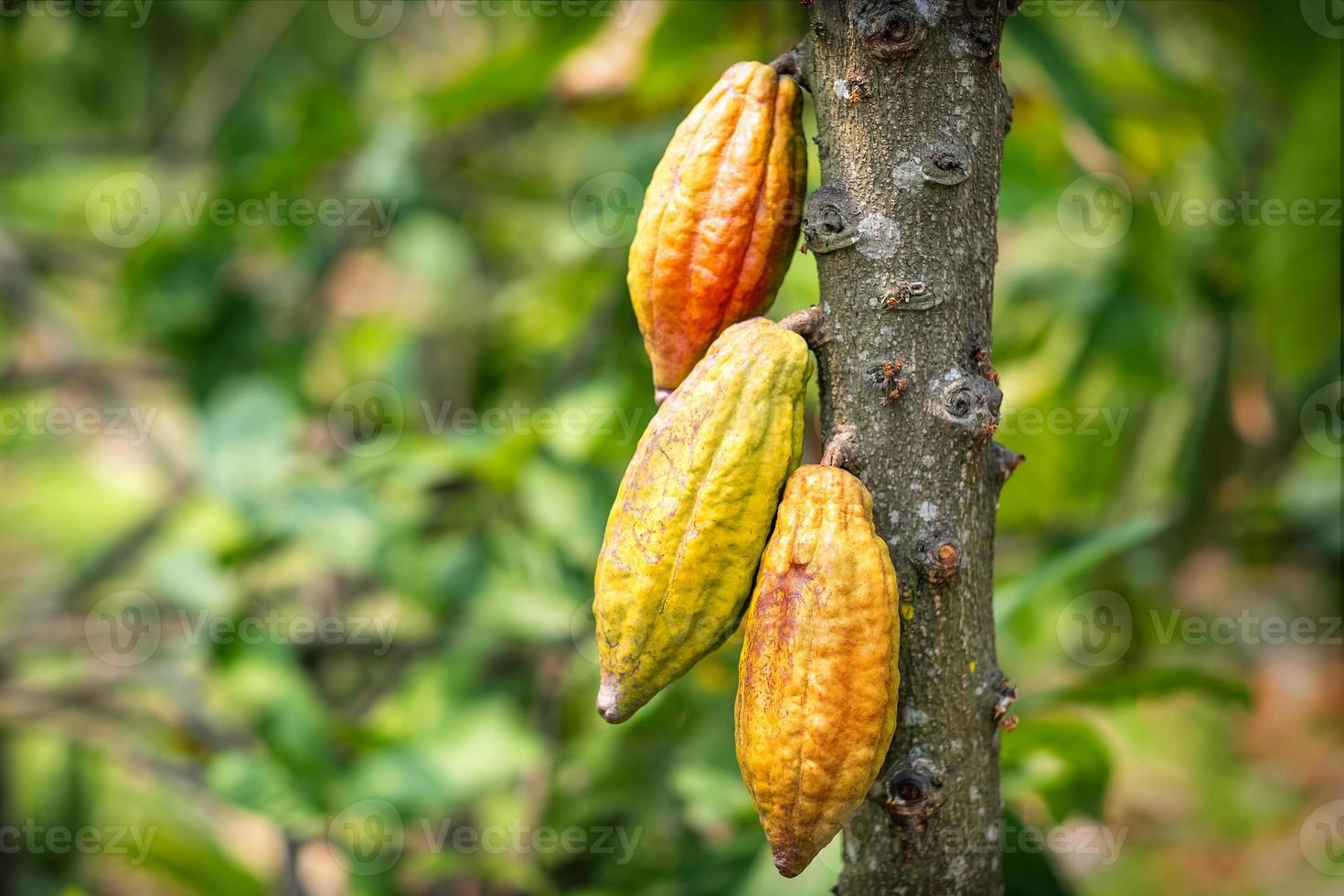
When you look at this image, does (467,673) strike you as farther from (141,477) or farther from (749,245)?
(141,477)

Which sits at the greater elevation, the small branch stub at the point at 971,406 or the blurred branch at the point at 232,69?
the blurred branch at the point at 232,69

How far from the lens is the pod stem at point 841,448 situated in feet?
2.53

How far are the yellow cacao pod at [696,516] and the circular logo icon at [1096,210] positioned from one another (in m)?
1.40

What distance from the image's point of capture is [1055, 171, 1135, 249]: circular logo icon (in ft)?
6.47
